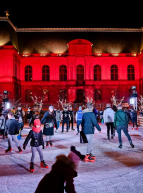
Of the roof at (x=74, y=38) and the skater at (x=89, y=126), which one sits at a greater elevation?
the roof at (x=74, y=38)

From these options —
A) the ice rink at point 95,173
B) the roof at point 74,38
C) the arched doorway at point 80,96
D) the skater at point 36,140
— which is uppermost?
the roof at point 74,38

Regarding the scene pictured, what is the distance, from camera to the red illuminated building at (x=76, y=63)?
37.7 m

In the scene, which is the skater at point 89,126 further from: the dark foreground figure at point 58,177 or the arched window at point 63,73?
the arched window at point 63,73

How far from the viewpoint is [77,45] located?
3750 centimetres

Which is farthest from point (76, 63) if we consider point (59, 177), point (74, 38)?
point (59, 177)

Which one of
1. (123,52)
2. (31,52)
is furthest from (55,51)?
(123,52)

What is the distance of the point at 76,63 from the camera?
38.1m

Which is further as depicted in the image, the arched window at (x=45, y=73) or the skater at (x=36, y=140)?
the arched window at (x=45, y=73)

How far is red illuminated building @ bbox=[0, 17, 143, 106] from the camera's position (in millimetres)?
37656

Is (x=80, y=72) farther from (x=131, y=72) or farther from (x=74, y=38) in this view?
(x=131, y=72)

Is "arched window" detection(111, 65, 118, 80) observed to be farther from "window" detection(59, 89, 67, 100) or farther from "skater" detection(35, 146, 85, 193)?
"skater" detection(35, 146, 85, 193)

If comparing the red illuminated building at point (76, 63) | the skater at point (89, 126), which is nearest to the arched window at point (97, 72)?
the red illuminated building at point (76, 63)

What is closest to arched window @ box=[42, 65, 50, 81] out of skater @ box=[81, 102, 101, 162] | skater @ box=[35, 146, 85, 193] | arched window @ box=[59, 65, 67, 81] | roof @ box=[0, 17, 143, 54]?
arched window @ box=[59, 65, 67, 81]

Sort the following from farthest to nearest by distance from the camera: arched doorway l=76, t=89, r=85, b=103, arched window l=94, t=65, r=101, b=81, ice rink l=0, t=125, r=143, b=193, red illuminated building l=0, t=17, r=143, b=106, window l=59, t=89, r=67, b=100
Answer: arched window l=94, t=65, r=101, b=81, arched doorway l=76, t=89, r=85, b=103, window l=59, t=89, r=67, b=100, red illuminated building l=0, t=17, r=143, b=106, ice rink l=0, t=125, r=143, b=193
